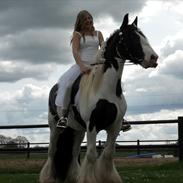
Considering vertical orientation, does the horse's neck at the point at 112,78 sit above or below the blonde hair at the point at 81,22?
below

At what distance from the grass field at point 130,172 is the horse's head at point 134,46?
300 cm

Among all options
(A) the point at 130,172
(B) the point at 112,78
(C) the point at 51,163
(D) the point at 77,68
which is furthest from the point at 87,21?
(A) the point at 130,172

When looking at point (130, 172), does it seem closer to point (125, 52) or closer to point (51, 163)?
point (51, 163)

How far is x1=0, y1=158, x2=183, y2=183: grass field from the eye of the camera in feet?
28.9

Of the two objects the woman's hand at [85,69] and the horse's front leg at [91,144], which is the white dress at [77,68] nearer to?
the woman's hand at [85,69]

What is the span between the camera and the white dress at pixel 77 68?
7.18 metres

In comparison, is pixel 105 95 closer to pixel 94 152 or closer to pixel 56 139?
pixel 94 152

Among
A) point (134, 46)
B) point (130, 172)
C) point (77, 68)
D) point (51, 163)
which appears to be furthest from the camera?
point (130, 172)

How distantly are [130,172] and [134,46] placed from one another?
18.3 feet

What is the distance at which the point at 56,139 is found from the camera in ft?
26.5

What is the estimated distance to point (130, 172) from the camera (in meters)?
11.2

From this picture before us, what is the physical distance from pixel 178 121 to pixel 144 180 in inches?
213

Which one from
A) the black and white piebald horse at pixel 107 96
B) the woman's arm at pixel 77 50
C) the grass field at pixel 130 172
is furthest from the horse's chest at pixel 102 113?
the grass field at pixel 130 172

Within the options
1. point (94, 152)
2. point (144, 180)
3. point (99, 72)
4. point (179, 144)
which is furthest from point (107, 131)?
point (179, 144)
